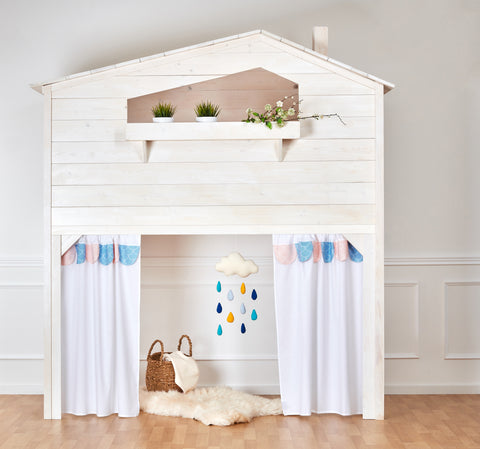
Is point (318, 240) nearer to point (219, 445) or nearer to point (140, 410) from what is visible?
point (219, 445)

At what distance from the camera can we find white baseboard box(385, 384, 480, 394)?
13.9ft

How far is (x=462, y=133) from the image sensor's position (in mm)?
4254

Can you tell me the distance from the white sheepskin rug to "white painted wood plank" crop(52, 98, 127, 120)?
1766 mm

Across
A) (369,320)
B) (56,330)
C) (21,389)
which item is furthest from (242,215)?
(21,389)

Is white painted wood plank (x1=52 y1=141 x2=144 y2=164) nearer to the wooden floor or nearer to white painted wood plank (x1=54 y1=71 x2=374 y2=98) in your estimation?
white painted wood plank (x1=54 y1=71 x2=374 y2=98)

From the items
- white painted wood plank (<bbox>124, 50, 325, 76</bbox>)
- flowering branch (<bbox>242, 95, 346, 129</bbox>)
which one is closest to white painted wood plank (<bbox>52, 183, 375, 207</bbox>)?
flowering branch (<bbox>242, 95, 346, 129</bbox>)

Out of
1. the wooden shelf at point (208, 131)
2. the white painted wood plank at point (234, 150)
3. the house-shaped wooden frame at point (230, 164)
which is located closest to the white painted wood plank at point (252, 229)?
the house-shaped wooden frame at point (230, 164)

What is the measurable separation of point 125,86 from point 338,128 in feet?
4.20

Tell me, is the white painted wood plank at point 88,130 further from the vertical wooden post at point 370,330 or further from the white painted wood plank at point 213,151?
the vertical wooden post at point 370,330

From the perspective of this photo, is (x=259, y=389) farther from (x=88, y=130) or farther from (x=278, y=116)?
(x=88, y=130)

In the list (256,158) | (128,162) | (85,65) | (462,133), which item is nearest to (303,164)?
(256,158)

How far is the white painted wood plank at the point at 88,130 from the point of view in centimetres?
356

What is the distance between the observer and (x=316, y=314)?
367 centimetres

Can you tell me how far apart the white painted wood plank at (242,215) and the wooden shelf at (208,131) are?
0.42m
